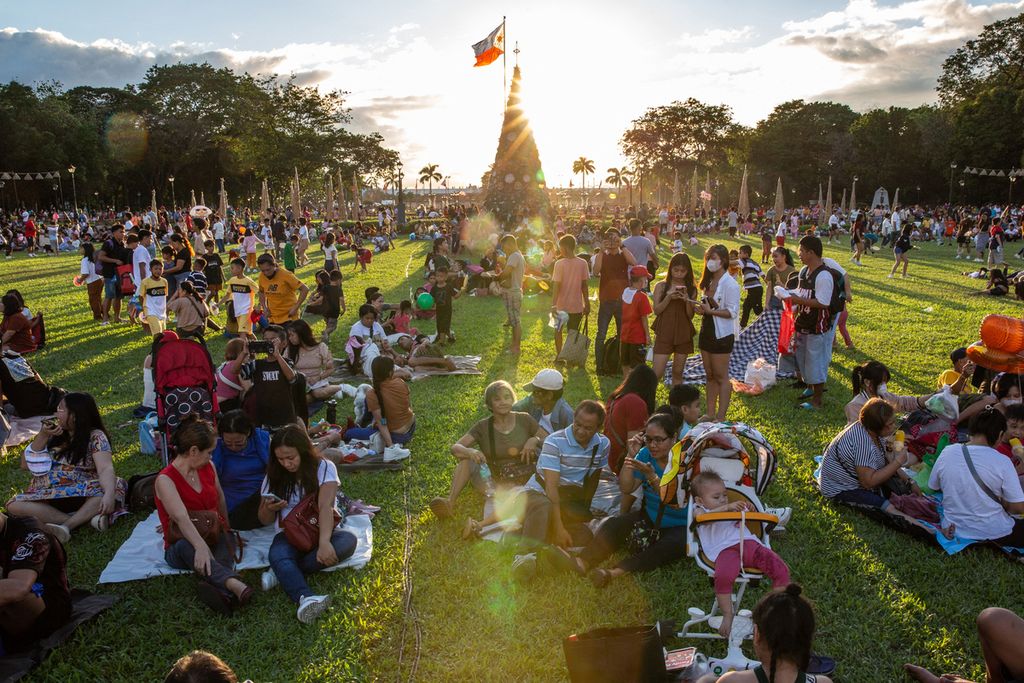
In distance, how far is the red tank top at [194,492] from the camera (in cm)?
486

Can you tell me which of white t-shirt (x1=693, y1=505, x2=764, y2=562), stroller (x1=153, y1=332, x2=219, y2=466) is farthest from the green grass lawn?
stroller (x1=153, y1=332, x2=219, y2=466)

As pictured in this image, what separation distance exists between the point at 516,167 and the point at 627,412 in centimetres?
2466

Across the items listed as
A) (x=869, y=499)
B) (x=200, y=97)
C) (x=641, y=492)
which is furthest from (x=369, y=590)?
(x=200, y=97)

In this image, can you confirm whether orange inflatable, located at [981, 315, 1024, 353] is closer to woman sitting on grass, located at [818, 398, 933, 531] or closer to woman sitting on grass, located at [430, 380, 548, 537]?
woman sitting on grass, located at [818, 398, 933, 531]

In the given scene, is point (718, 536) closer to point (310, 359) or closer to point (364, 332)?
point (310, 359)

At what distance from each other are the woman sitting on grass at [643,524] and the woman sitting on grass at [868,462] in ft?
6.01

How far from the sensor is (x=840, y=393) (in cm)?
931

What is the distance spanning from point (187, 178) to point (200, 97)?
810 centimetres

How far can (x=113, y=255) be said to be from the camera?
1352 cm

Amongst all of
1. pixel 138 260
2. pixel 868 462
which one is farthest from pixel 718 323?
pixel 138 260

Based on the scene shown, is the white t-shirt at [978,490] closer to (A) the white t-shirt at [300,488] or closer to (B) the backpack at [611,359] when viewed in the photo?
(A) the white t-shirt at [300,488]

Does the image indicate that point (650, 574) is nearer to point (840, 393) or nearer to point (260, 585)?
point (260, 585)

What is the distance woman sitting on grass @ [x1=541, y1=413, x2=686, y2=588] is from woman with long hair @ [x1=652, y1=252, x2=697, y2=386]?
2937 millimetres

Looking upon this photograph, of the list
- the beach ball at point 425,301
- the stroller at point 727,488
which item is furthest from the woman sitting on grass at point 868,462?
the beach ball at point 425,301
